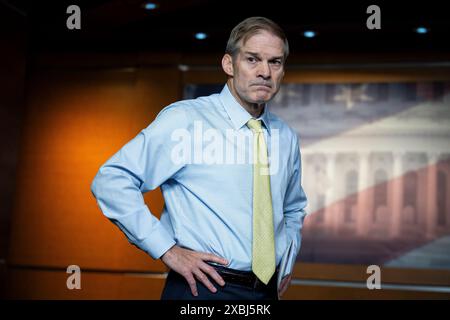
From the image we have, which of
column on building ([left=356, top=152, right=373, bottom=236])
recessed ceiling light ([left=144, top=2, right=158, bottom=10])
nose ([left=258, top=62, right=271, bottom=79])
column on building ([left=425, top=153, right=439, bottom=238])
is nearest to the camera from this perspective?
nose ([left=258, top=62, right=271, bottom=79])

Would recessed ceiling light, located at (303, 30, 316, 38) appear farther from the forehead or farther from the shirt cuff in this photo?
the shirt cuff

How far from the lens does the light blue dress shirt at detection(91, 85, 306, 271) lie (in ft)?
5.00

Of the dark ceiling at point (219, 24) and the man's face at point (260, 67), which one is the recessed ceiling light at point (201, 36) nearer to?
the dark ceiling at point (219, 24)

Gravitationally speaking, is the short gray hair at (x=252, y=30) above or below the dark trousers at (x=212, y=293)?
above

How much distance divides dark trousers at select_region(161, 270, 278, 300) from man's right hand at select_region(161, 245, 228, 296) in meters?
0.02

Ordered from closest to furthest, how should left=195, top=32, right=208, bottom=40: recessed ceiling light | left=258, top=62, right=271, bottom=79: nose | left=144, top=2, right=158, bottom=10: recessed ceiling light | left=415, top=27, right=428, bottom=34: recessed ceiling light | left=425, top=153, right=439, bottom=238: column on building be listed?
left=258, top=62, right=271, bottom=79: nose
left=144, top=2, right=158, bottom=10: recessed ceiling light
left=415, top=27, right=428, bottom=34: recessed ceiling light
left=425, top=153, right=439, bottom=238: column on building
left=195, top=32, right=208, bottom=40: recessed ceiling light

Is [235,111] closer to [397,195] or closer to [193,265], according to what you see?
[193,265]

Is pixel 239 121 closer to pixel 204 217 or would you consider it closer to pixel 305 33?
pixel 204 217

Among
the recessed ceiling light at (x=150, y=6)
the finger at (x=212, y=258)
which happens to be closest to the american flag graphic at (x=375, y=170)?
the recessed ceiling light at (x=150, y=6)

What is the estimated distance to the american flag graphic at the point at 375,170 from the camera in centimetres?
421

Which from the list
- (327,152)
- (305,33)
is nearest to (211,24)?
(305,33)

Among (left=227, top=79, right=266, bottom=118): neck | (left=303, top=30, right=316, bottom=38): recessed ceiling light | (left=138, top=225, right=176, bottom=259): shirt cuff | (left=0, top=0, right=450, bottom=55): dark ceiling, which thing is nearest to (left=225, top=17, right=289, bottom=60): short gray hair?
(left=227, top=79, right=266, bottom=118): neck

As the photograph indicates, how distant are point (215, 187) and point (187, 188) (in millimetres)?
81

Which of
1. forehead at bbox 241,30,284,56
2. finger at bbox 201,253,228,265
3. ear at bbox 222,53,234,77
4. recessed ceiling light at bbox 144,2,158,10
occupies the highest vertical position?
recessed ceiling light at bbox 144,2,158,10
